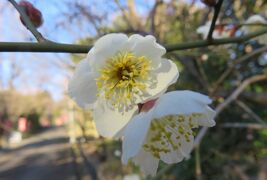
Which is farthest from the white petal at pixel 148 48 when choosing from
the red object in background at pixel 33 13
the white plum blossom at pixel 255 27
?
the white plum blossom at pixel 255 27

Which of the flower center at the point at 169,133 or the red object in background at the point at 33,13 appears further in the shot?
the red object in background at the point at 33,13

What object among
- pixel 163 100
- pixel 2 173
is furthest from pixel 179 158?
pixel 2 173

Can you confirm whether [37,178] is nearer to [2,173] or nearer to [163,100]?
[2,173]

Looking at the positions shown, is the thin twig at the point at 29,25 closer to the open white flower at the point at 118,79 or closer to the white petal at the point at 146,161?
the open white flower at the point at 118,79

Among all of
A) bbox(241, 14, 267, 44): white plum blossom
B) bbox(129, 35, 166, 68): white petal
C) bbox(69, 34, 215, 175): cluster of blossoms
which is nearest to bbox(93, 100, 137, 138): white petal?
bbox(69, 34, 215, 175): cluster of blossoms

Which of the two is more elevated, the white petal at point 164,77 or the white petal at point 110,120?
the white petal at point 164,77

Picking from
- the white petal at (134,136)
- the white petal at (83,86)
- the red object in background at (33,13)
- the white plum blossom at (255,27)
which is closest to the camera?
the white petal at (134,136)

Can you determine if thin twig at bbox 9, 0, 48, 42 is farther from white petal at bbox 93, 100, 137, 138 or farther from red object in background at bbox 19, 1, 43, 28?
white petal at bbox 93, 100, 137, 138
